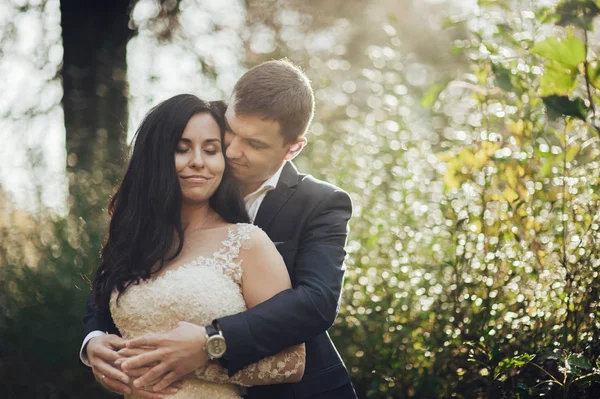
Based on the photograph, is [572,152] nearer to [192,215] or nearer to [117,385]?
[192,215]

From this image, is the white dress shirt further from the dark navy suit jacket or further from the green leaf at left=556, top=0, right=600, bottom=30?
the green leaf at left=556, top=0, right=600, bottom=30

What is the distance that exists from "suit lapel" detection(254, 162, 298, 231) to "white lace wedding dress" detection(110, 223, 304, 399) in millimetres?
313

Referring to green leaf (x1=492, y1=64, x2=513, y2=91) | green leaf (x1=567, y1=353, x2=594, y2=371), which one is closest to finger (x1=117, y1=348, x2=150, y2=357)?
green leaf (x1=567, y1=353, x2=594, y2=371)

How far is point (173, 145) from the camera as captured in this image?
8.63ft

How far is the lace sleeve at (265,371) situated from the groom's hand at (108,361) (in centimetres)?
29

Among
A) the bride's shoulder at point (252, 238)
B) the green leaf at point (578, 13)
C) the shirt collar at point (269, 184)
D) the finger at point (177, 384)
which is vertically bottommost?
the finger at point (177, 384)

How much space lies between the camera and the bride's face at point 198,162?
2633 mm

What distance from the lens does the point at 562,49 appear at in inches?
102

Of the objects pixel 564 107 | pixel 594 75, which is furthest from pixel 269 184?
pixel 594 75

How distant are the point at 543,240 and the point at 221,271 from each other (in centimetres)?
190

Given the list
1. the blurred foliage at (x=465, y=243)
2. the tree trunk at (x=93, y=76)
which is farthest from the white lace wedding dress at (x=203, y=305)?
the tree trunk at (x=93, y=76)

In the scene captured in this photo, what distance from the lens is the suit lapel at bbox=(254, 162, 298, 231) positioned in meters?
2.87

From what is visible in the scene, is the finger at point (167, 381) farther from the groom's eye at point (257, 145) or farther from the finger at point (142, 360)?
the groom's eye at point (257, 145)

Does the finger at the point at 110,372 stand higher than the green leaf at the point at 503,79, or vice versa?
the green leaf at the point at 503,79
